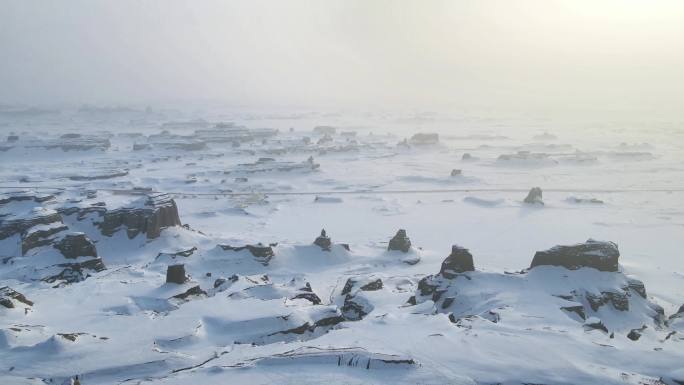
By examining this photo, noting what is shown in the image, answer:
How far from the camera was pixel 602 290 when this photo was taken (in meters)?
31.3

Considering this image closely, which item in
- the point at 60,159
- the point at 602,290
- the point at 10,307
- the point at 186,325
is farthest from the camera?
the point at 60,159

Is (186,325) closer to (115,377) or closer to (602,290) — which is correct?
(115,377)

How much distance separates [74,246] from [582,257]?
3916cm

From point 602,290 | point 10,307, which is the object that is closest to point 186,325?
point 10,307

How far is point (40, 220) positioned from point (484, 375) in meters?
43.0

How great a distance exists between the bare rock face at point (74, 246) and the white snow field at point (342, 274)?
0.12m

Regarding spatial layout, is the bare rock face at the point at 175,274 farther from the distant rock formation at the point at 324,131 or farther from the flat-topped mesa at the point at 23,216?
the distant rock formation at the point at 324,131

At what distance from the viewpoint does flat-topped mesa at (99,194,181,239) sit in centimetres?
4709

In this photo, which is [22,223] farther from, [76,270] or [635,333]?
[635,333]

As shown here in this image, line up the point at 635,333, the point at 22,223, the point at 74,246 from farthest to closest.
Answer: the point at 22,223 < the point at 74,246 < the point at 635,333

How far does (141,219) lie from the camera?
47469mm

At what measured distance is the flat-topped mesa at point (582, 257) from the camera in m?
33.2

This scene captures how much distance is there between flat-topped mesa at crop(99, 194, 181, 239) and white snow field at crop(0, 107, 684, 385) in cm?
15

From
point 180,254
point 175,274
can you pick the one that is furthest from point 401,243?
point 175,274
